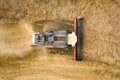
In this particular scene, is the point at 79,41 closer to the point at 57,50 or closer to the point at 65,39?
the point at 65,39

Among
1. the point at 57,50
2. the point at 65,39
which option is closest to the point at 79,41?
the point at 65,39

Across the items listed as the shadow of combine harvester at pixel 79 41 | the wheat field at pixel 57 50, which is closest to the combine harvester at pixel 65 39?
the shadow of combine harvester at pixel 79 41

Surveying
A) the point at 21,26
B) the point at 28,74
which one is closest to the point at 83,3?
the point at 21,26

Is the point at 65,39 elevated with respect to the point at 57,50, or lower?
elevated

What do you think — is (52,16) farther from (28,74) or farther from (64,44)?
(28,74)

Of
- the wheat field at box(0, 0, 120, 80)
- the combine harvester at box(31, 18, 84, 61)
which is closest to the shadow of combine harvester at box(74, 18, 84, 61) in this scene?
the combine harvester at box(31, 18, 84, 61)

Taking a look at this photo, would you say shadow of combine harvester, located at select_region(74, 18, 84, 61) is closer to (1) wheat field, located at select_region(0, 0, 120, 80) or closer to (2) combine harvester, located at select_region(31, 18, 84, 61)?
(2) combine harvester, located at select_region(31, 18, 84, 61)

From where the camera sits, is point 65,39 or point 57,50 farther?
point 57,50

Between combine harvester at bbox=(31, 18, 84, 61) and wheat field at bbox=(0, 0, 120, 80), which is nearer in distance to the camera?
wheat field at bbox=(0, 0, 120, 80)
